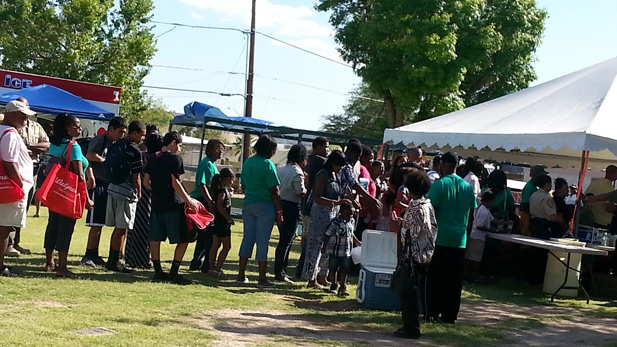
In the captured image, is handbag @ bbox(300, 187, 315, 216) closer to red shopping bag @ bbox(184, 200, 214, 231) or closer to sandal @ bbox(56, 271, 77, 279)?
red shopping bag @ bbox(184, 200, 214, 231)

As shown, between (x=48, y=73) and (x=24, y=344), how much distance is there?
93.1 ft

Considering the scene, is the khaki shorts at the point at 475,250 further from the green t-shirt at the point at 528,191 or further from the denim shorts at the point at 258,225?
the denim shorts at the point at 258,225

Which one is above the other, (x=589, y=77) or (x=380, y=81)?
(x=380, y=81)

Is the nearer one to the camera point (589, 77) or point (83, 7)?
point (589, 77)

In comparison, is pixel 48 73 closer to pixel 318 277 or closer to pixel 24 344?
pixel 318 277

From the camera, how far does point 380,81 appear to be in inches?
1185

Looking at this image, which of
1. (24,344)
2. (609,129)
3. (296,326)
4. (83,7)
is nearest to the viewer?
(24,344)

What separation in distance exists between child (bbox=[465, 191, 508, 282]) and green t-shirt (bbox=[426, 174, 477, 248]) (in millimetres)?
3833

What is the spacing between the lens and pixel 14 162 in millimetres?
8078

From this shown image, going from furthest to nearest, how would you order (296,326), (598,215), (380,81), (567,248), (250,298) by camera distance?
1. (380,81)
2. (598,215)
3. (567,248)
4. (250,298)
5. (296,326)

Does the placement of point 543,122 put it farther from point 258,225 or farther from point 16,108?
point 16,108

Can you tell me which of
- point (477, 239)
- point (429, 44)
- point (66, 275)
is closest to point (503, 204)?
point (477, 239)

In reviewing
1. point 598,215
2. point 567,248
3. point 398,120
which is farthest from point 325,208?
point 398,120

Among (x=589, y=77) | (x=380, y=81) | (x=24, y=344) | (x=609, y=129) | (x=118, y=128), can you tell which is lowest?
(x=24, y=344)
